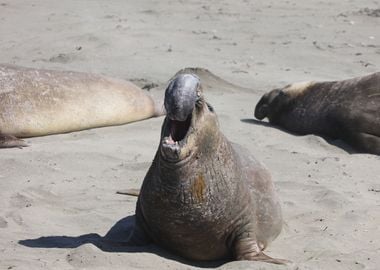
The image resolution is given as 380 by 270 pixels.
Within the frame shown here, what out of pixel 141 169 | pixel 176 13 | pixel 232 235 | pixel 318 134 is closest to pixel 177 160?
pixel 232 235

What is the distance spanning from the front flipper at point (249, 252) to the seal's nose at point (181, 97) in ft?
2.54

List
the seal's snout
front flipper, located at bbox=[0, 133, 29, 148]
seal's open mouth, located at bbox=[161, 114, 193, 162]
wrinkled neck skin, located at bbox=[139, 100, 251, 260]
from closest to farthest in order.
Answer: seal's open mouth, located at bbox=[161, 114, 193, 162]
wrinkled neck skin, located at bbox=[139, 100, 251, 260]
front flipper, located at bbox=[0, 133, 29, 148]
the seal's snout

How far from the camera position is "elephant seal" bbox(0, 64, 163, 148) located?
7699 millimetres

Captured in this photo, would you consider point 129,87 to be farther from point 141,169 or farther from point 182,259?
point 182,259

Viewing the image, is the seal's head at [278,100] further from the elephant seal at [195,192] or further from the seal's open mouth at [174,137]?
the seal's open mouth at [174,137]

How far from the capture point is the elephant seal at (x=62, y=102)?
7.70 m

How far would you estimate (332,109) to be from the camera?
8.02 metres

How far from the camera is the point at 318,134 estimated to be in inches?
315

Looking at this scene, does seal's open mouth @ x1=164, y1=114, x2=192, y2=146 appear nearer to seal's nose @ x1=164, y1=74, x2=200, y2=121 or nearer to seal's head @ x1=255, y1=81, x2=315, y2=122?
seal's nose @ x1=164, y1=74, x2=200, y2=121

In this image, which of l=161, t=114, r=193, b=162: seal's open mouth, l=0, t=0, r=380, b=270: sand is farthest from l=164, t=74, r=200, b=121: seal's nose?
l=0, t=0, r=380, b=270: sand

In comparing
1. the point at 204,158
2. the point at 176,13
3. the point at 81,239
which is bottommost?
the point at 176,13

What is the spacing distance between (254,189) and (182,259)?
0.61m

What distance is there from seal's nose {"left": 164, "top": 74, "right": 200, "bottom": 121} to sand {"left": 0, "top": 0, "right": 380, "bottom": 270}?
749 millimetres

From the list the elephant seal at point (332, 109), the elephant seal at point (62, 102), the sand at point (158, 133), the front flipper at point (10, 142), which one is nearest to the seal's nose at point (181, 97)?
the sand at point (158, 133)
